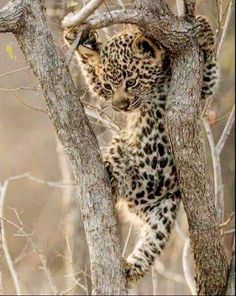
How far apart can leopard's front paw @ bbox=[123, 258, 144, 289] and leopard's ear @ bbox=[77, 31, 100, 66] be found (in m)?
1.29

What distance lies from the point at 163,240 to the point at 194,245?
0.39m

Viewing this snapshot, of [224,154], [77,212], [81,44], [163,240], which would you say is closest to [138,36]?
[81,44]

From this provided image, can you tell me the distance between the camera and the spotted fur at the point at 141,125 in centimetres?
649

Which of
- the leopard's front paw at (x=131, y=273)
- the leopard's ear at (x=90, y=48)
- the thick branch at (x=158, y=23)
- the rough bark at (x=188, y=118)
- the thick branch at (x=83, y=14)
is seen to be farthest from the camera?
the leopard's ear at (x=90, y=48)

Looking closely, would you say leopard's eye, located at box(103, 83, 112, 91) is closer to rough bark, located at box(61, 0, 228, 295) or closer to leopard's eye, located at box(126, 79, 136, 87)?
leopard's eye, located at box(126, 79, 136, 87)

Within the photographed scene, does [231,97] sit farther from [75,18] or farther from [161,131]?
[75,18]

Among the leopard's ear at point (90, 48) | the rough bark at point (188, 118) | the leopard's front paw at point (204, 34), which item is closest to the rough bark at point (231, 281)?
the rough bark at point (188, 118)

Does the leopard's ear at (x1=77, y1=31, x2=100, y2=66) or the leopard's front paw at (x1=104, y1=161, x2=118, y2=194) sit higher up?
the leopard's ear at (x1=77, y1=31, x2=100, y2=66)

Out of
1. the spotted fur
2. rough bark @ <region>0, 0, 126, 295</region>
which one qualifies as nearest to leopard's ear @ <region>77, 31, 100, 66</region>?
the spotted fur

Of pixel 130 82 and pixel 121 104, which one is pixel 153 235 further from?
pixel 130 82

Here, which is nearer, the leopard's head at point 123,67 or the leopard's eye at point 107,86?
the leopard's head at point 123,67

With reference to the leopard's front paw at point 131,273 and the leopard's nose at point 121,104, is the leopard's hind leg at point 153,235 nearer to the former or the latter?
the leopard's front paw at point 131,273

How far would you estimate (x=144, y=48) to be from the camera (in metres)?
6.51

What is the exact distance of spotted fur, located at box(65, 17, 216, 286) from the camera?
6.49m
